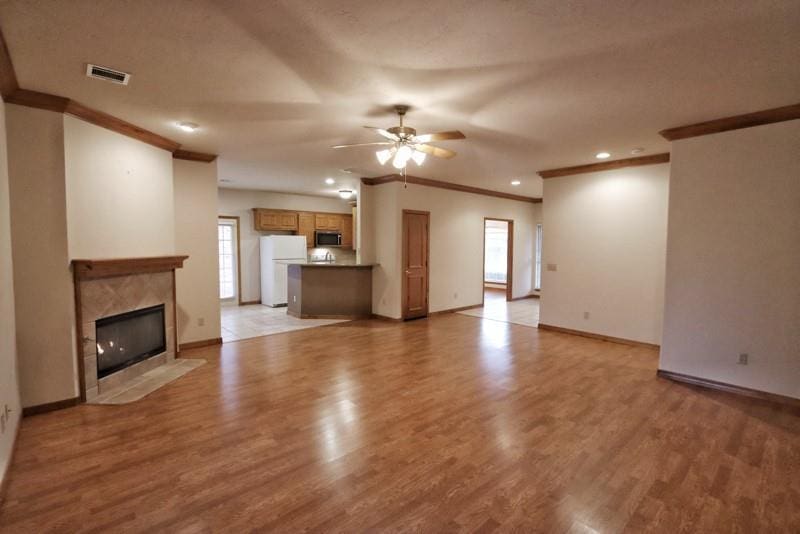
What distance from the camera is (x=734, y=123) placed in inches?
137

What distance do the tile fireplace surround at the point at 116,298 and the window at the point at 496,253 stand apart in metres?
8.74

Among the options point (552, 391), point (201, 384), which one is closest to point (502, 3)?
point (552, 391)

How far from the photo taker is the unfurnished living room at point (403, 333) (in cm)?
201

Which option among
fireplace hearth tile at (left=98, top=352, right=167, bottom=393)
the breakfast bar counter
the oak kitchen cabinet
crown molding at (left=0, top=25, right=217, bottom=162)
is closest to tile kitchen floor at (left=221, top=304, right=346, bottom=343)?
the breakfast bar counter

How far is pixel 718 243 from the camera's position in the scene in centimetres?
364

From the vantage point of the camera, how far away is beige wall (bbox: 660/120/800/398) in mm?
3320

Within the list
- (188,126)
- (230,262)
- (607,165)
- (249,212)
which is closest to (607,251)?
(607,165)

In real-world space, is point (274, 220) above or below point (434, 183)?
below

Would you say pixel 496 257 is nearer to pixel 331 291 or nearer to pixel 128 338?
pixel 331 291

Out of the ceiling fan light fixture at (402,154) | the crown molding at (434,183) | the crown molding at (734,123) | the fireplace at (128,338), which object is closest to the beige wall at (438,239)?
the crown molding at (434,183)

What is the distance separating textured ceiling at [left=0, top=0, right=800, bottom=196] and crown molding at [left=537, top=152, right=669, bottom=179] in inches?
42.9

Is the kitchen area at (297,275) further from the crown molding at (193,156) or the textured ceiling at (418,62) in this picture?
the textured ceiling at (418,62)

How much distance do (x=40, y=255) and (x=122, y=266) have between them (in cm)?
59

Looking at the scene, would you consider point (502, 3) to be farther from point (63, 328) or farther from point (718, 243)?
point (63, 328)
